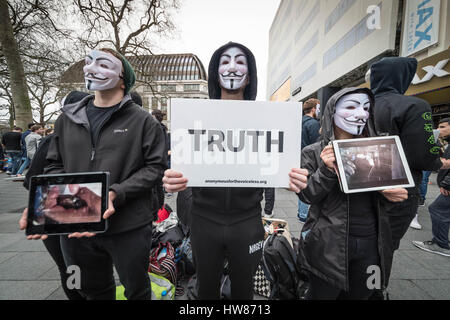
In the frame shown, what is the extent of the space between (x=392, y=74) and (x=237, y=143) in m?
1.70

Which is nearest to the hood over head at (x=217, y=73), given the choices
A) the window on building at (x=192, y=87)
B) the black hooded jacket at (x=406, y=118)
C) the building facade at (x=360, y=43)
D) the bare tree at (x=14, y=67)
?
the black hooded jacket at (x=406, y=118)

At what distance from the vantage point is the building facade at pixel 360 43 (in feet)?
26.0

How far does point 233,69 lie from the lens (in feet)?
4.49

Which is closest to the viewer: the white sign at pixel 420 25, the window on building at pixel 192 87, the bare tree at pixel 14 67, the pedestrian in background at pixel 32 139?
the bare tree at pixel 14 67

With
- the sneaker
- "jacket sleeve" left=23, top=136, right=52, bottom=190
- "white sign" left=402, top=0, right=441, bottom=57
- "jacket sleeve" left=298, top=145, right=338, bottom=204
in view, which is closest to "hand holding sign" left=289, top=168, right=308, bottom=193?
"jacket sleeve" left=298, top=145, right=338, bottom=204

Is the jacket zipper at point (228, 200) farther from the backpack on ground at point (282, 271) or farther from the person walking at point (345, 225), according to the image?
the backpack on ground at point (282, 271)

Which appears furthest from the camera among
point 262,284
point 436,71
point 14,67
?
point 436,71

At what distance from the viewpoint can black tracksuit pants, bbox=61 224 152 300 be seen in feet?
4.24

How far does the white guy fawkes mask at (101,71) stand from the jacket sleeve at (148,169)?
1.25 ft

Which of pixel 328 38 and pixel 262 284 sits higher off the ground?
pixel 328 38

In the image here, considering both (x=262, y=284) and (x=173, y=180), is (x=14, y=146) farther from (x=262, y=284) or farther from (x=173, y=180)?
(x=262, y=284)

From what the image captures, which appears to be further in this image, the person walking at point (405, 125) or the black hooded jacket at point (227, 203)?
the person walking at point (405, 125)

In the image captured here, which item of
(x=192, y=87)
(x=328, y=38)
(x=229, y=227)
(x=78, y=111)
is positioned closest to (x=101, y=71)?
(x=78, y=111)
